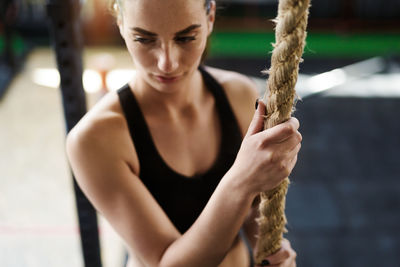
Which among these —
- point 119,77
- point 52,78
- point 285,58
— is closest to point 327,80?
point 119,77

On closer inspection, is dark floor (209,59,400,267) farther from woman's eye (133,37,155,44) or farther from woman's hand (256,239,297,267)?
woman's eye (133,37,155,44)

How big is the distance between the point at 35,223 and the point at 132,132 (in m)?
2.06

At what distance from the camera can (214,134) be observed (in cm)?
98

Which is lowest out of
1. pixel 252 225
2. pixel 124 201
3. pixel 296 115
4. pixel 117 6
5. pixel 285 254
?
pixel 296 115

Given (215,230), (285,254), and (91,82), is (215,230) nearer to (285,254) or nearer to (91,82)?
(285,254)

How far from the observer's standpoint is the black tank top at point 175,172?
893 millimetres

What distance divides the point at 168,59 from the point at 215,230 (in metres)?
0.26

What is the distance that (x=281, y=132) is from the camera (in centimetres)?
59

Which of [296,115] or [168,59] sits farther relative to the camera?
[296,115]

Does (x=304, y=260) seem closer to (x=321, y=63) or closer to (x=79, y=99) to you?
(x=79, y=99)

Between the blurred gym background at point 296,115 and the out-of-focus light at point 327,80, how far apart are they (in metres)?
0.01

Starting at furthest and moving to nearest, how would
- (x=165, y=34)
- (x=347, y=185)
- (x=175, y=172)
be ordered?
(x=347, y=185), (x=175, y=172), (x=165, y=34)

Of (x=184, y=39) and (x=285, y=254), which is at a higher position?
(x=184, y=39)

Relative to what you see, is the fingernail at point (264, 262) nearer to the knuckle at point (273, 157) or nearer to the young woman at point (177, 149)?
the young woman at point (177, 149)
